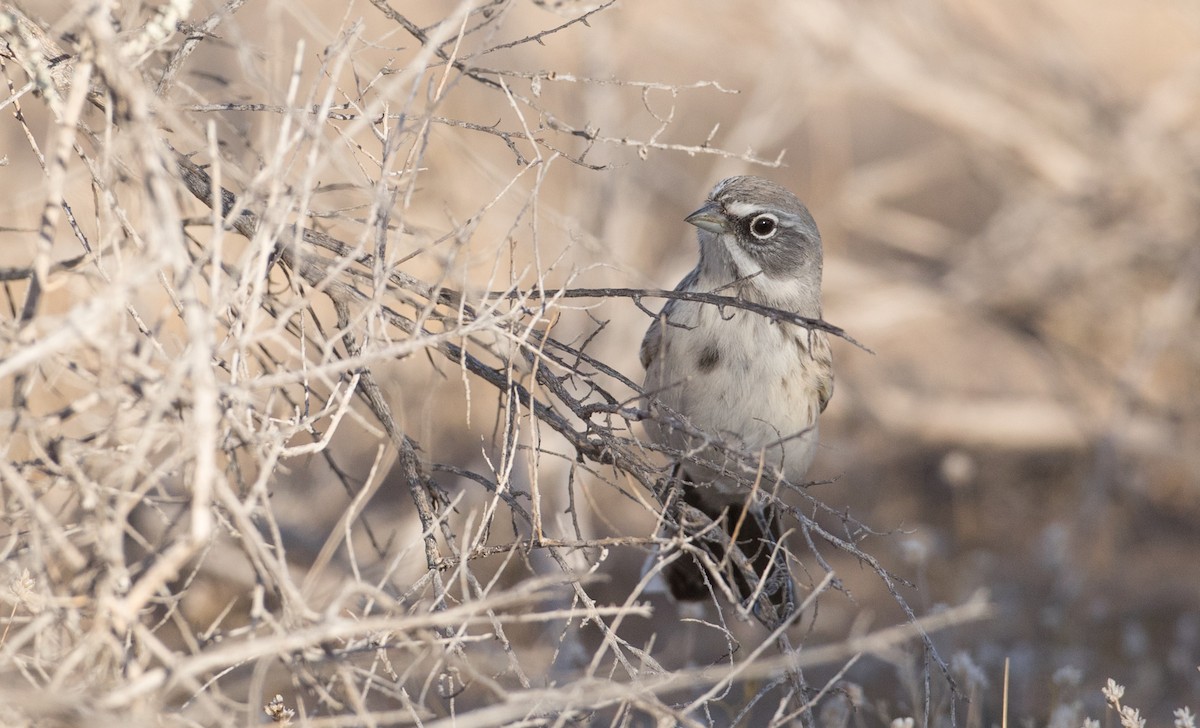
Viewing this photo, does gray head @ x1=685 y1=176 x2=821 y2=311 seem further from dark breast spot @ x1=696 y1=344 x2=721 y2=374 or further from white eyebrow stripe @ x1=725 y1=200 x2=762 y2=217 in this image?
dark breast spot @ x1=696 y1=344 x2=721 y2=374

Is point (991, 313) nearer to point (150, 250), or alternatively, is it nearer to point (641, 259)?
point (641, 259)

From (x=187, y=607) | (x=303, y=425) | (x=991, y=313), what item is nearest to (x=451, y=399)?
(x=187, y=607)

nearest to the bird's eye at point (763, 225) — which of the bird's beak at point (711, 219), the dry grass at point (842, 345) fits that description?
the bird's beak at point (711, 219)

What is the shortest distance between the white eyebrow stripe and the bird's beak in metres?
0.04

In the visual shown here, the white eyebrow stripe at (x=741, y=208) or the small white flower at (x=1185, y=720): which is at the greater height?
the white eyebrow stripe at (x=741, y=208)

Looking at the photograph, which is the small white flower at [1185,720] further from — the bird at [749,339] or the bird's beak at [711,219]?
the bird's beak at [711,219]

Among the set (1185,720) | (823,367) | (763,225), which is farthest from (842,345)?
(1185,720)

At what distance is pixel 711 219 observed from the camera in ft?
16.0

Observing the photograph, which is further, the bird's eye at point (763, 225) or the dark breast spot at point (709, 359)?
the bird's eye at point (763, 225)

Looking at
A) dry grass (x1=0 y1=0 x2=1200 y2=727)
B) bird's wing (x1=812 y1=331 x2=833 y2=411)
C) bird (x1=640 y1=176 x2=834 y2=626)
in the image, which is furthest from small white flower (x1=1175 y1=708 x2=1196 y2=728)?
bird's wing (x1=812 y1=331 x2=833 y2=411)

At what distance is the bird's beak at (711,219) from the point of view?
191 inches

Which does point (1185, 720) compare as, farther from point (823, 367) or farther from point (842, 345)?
point (842, 345)

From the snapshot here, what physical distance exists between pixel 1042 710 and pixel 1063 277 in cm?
427

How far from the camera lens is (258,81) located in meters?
3.13
